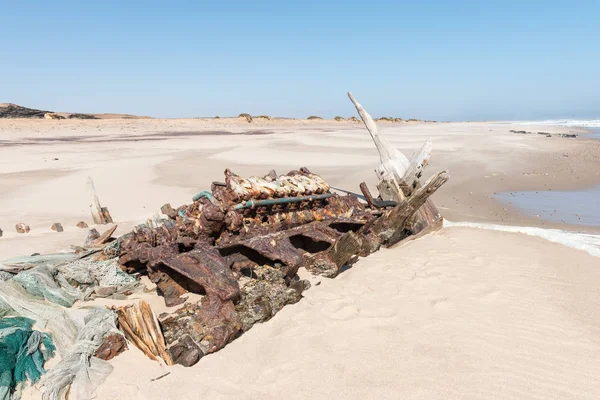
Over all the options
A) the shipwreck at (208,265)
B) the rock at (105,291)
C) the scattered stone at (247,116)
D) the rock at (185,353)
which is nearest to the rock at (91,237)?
the shipwreck at (208,265)

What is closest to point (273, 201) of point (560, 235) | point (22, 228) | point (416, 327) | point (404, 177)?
point (416, 327)

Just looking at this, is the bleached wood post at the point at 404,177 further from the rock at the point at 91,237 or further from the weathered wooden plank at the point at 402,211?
the rock at the point at 91,237

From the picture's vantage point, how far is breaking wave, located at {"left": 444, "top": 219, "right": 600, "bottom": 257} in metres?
6.55

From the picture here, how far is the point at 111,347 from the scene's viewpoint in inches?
116

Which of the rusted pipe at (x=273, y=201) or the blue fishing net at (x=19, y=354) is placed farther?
the rusted pipe at (x=273, y=201)

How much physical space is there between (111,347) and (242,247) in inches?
65.1

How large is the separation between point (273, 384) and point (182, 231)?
2019 mm

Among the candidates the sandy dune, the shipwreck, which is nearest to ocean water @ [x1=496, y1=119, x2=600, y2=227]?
the sandy dune

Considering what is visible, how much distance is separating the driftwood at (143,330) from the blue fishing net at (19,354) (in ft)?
1.66

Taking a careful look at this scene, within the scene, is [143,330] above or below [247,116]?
below

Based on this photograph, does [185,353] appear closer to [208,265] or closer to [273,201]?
[208,265]

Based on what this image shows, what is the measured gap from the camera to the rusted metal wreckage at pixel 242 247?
3375mm

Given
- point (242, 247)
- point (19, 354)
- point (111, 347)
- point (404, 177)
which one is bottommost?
point (111, 347)

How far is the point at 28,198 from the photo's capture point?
976 cm
